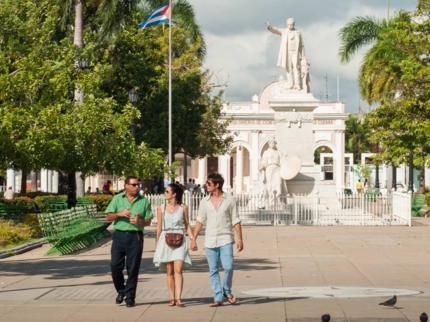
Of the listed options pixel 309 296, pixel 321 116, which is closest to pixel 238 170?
pixel 321 116

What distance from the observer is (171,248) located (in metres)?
11.5

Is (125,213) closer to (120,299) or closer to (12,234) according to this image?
(120,299)

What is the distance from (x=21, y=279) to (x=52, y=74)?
39.2 ft

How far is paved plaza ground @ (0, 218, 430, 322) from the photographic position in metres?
10.9

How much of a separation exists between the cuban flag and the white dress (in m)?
29.8

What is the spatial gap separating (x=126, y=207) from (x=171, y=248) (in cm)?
78

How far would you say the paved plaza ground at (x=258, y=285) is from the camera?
10.9 metres

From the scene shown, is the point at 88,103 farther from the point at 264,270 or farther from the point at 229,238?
the point at 229,238

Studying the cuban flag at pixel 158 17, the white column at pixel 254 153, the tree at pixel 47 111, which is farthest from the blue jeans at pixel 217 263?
the white column at pixel 254 153

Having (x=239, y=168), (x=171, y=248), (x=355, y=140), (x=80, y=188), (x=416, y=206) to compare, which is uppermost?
(x=355, y=140)

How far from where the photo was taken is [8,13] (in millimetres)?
25953

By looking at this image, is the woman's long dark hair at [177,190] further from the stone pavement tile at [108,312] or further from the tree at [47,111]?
Answer: the tree at [47,111]

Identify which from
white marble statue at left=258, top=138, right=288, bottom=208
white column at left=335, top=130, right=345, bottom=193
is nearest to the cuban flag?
white marble statue at left=258, top=138, right=288, bottom=208

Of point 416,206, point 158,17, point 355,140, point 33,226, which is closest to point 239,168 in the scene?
point 355,140
